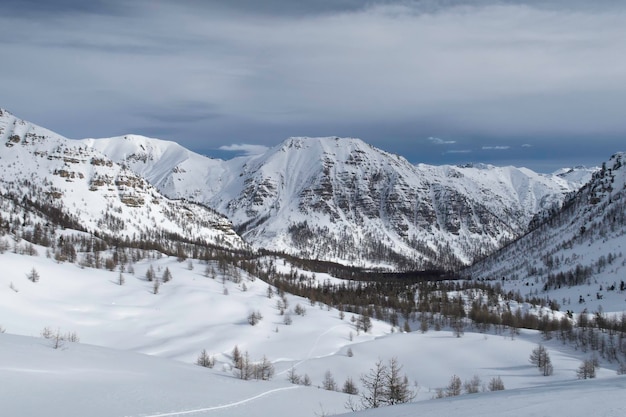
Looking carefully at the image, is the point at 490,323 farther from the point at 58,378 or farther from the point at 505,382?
the point at 58,378

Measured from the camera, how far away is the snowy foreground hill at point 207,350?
12.1 m

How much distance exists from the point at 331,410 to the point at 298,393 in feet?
6.09

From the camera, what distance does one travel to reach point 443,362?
71.8 metres

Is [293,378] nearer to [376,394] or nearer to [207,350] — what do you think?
[207,350]

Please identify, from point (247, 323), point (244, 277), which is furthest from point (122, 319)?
point (244, 277)

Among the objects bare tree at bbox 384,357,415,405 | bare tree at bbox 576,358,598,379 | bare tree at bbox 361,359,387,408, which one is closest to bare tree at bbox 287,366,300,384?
bare tree at bbox 361,359,387,408

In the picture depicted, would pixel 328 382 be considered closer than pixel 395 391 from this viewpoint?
No

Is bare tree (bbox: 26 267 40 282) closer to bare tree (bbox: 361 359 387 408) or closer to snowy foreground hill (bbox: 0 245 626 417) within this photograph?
snowy foreground hill (bbox: 0 245 626 417)

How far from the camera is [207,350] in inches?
2496

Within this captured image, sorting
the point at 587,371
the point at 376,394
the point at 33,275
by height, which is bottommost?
the point at 587,371

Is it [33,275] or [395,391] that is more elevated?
[33,275]

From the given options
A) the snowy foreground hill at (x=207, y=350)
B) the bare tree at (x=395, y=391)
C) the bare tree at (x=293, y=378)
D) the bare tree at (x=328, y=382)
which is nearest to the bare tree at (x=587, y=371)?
the snowy foreground hill at (x=207, y=350)

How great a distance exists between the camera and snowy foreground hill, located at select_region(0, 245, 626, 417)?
12.1m

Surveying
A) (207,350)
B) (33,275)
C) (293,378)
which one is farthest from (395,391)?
(33,275)
